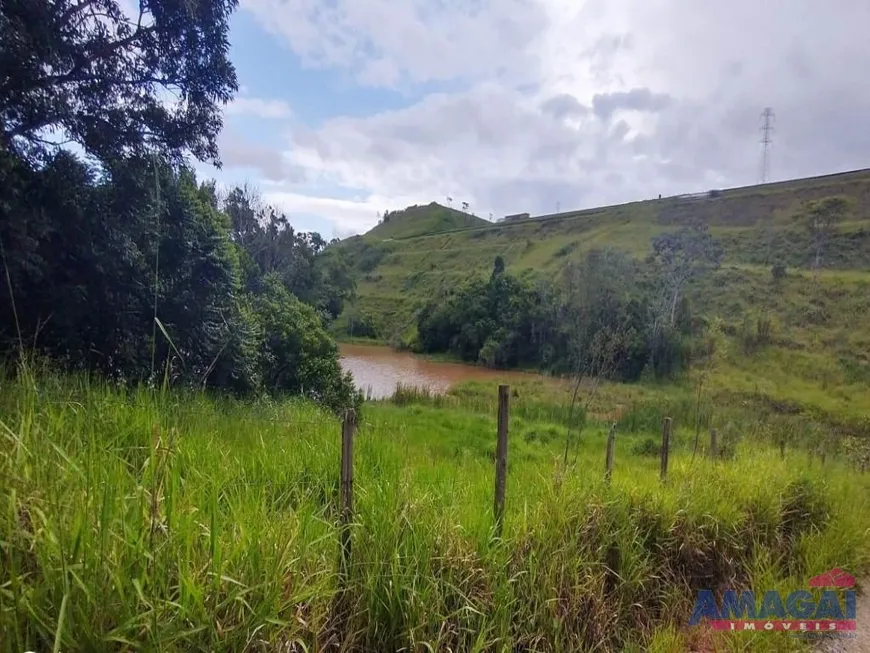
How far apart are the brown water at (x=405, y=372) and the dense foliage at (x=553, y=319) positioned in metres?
1.81

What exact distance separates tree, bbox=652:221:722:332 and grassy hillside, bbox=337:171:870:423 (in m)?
1.19

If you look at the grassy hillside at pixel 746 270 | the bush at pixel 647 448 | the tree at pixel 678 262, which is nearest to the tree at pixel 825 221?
the grassy hillside at pixel 746 270

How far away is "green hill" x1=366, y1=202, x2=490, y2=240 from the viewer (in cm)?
9406

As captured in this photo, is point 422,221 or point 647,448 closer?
point 647,448

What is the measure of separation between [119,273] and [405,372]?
891 inches

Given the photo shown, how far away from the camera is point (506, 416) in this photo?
288 cm

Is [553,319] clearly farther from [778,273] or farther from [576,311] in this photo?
[778,273]

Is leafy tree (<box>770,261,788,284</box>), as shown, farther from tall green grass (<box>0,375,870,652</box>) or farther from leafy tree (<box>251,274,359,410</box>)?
tall green grass (<box>0,375,870,652</box>)

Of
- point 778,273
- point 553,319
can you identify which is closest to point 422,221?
point 553,319

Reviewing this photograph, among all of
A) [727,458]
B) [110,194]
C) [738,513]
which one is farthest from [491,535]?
[110,194]

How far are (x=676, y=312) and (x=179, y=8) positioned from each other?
25951 mm

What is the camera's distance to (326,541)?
2064mm

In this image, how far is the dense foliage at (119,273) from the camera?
4691 millimetres

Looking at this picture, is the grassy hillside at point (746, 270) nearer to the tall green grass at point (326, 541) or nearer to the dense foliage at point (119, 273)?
the tall green grass at point (326, 541)
